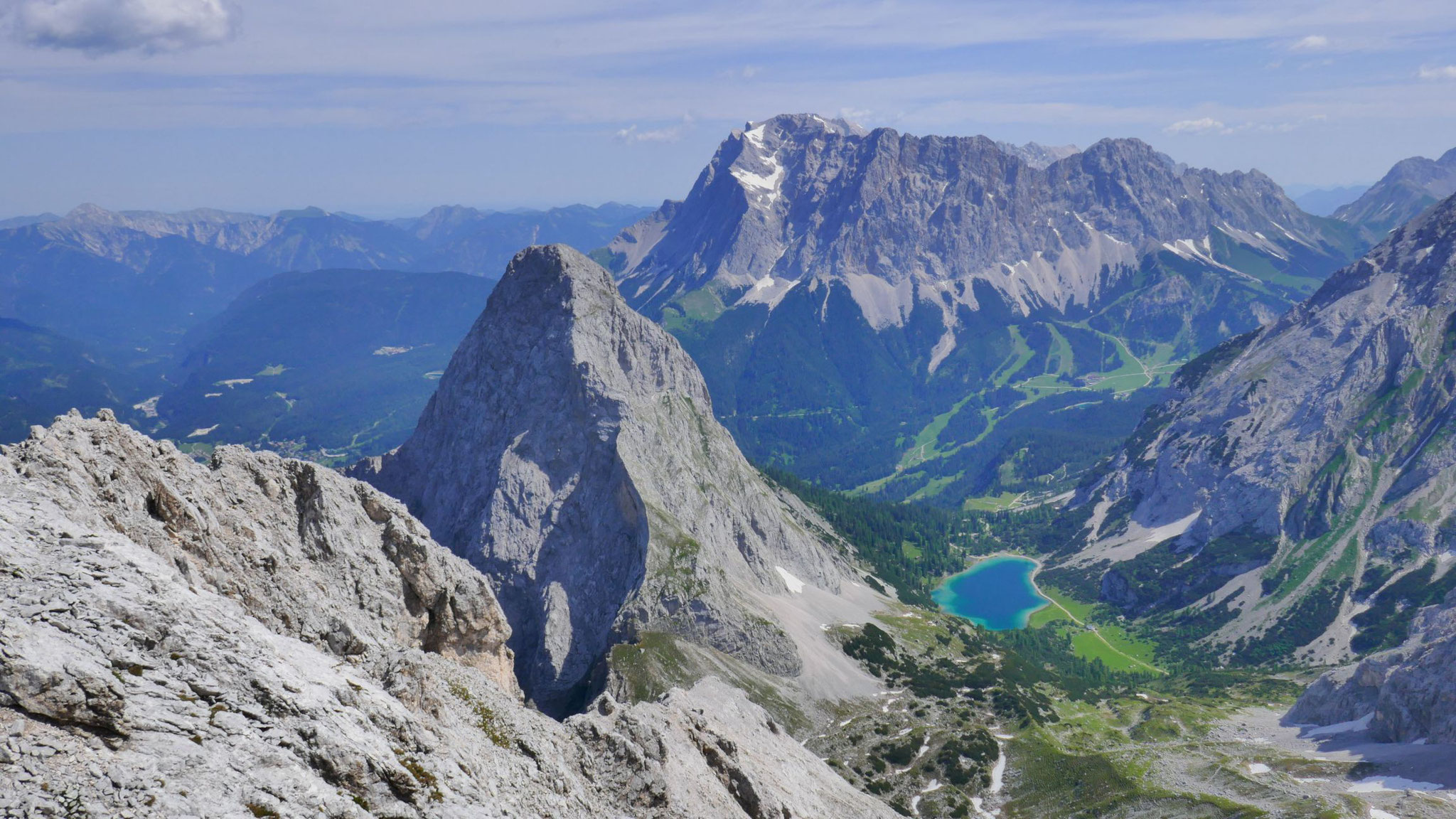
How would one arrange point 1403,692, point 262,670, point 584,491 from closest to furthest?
1. point 262,670
2. point 1403,692
3. point 584,491

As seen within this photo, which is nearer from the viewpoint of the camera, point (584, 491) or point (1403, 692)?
point (1403, 692)

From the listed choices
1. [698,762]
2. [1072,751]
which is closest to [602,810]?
[698,762]

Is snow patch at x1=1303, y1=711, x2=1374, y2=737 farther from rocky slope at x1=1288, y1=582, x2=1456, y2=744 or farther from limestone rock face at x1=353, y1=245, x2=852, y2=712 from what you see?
limestone rock face at x1=353, y1=245, x2=852, y2=712

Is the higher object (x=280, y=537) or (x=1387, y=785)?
(x=280, y=537)

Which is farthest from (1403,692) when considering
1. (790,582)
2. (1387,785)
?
(790,582)

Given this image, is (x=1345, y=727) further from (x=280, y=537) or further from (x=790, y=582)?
(x=280, y=537)

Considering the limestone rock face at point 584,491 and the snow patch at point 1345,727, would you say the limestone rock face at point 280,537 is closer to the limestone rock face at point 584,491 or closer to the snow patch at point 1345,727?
the limestone rock face at point 584,491

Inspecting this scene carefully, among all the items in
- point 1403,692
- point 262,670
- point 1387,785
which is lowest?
point 1387,785

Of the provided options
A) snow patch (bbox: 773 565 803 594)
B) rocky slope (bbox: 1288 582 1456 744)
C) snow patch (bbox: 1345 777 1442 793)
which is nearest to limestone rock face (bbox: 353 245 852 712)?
snow patch (bbox: 773 565 803 594)
